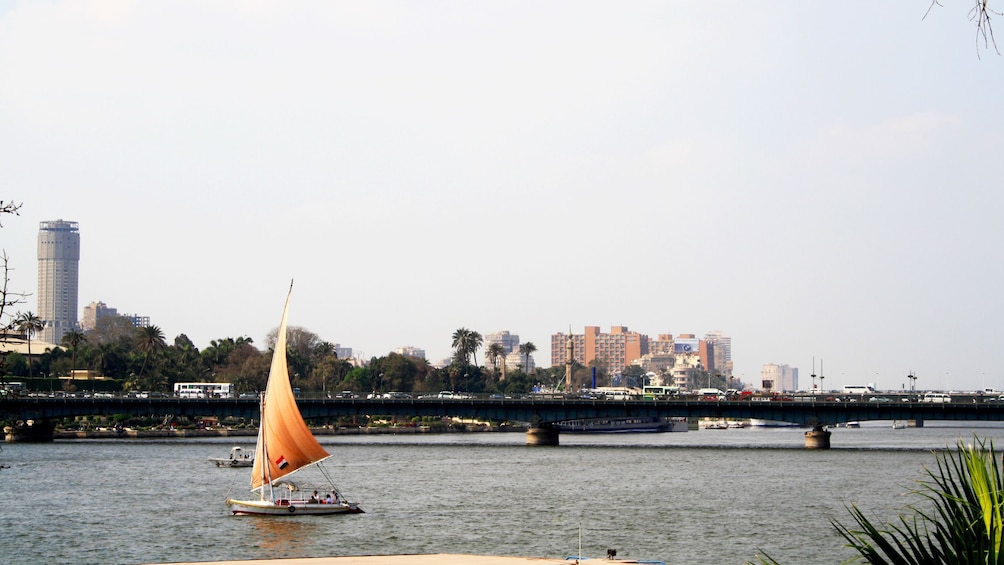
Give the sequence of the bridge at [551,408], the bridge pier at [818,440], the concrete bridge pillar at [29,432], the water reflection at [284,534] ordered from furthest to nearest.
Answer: the concrete bridge pillar at [29,432]
the bridge pier at [818,440]
the bridge at [551,408]
the water reflection at [284,534]

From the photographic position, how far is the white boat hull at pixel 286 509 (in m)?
73.6

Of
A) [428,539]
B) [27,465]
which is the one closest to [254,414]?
[27,465]

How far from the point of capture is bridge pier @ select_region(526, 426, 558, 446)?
514ft

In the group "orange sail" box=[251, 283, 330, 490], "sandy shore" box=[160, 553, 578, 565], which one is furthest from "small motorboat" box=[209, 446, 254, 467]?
"sandy shore" box=[160, 553, 578, 565]

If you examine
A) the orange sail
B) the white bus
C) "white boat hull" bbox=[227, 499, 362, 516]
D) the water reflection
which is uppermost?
the white bus

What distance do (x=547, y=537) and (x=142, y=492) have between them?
A: 3838 centimetres

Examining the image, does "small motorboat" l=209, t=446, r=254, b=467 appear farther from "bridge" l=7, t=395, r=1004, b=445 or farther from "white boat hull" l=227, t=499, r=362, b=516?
"white boat hull" l=227, t=499, r=362, b=516

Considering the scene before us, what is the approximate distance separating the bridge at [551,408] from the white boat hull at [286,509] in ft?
231

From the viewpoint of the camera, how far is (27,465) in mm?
114062

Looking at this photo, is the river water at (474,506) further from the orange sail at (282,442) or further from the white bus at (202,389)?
the white bus at (202,389)

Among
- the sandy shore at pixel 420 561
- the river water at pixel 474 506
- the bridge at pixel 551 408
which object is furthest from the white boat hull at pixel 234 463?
the sandy shore at pixel 420 561

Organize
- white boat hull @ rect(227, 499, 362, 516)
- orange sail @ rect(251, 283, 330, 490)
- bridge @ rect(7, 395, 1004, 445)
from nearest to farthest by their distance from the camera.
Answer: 1. white boat hull @ rect(227, 499, 362, 516)
2. orange sail @ rect(251, 283, 330, 490)
3. bridge @ rect(7, 395, 1004, 445)

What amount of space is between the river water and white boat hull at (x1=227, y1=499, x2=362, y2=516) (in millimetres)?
967

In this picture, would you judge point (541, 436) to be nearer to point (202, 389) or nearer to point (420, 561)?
point (202, 389)
